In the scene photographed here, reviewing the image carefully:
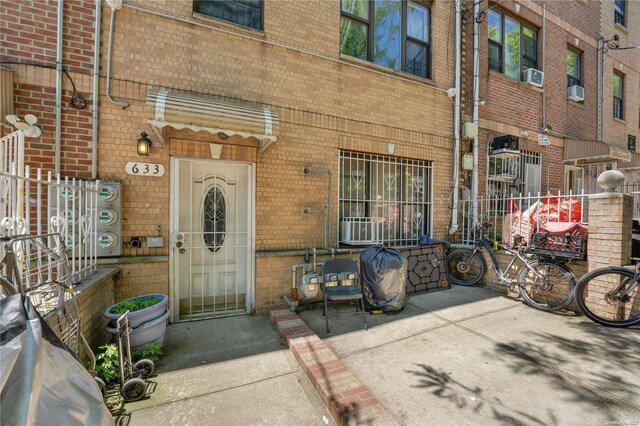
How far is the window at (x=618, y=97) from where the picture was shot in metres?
10.1

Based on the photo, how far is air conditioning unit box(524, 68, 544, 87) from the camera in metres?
7.39

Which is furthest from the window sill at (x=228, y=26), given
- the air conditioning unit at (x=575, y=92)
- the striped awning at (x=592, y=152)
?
the air conditioning unit at (x=575, y=92)

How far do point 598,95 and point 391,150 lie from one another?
8.60 meters

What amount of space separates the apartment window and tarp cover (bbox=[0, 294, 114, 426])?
9.16 meters

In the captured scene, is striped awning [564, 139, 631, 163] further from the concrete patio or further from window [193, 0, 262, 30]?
window [193, 0, 262, 30]

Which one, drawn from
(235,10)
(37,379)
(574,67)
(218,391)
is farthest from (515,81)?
(37,379)

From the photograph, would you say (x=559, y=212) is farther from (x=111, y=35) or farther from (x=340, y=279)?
(x=111, y=35)

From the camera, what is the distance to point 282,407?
2.54 meters

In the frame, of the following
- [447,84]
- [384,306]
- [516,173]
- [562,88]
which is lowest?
[384,306]

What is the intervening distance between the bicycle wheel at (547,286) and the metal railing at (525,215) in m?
0.70

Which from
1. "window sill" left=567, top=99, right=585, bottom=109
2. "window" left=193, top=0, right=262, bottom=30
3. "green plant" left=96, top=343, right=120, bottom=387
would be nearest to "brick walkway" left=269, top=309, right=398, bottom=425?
"green plant" left=96, top=343, right=120, bottom=387

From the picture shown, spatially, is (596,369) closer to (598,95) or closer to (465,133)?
(465,133)

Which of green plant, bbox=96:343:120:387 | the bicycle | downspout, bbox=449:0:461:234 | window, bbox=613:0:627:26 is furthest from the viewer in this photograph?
window, bbox=613:0:627:26

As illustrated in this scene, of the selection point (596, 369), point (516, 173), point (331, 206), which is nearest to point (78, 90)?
point (331, 206)
